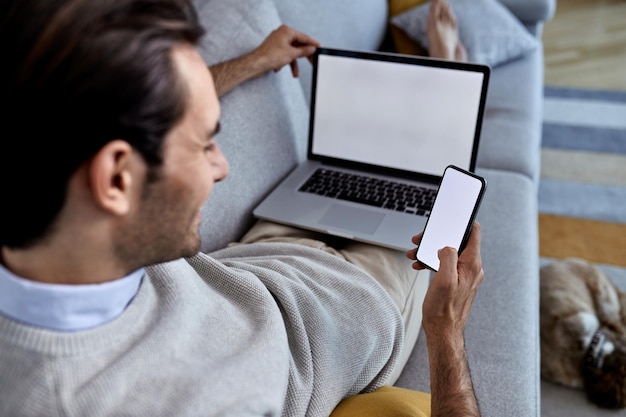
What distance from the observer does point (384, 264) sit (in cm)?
116

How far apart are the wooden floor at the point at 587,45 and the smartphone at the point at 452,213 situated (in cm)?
241

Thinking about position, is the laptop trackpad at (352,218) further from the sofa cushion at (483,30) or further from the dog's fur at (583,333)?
the sofa cushion at (483,30)

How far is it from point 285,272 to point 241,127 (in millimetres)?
405

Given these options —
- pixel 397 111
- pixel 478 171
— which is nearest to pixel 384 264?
pixel 397 111

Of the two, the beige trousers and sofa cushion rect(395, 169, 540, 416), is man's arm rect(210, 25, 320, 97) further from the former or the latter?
sofa cushion rect(395, 169, 540, 416)

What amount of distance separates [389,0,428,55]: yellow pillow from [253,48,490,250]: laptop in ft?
2.97

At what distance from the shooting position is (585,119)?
2.71m

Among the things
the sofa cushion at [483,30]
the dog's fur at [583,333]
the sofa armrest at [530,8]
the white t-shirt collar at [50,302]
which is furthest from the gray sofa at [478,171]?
the sofa armrest at [530,8]

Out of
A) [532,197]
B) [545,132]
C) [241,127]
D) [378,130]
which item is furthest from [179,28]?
[545,132]

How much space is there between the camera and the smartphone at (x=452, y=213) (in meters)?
0.93

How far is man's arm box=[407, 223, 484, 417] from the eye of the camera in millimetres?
804

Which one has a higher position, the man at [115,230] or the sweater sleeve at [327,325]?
the man at [115,230]

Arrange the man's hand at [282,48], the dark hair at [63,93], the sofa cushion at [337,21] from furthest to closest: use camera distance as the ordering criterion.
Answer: the sofa cushion at [337,21] → the man's hand at [282,48] → the dark hair at [63,93]

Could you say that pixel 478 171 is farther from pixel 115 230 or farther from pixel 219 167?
pixel 115 230
